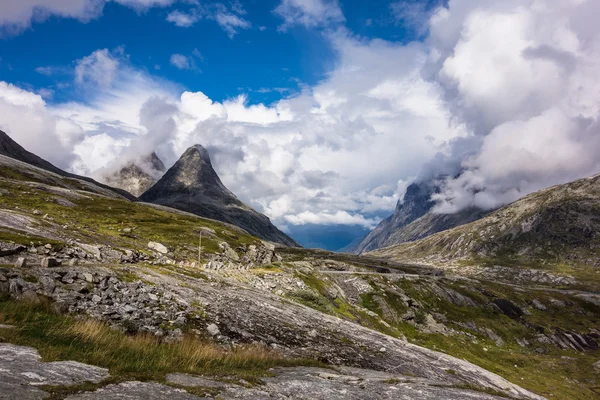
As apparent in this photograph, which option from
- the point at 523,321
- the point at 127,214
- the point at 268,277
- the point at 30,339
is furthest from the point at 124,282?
the point at 523,321

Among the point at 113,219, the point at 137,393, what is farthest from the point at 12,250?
the point at 113,219

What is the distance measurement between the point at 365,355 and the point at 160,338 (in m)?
17.7

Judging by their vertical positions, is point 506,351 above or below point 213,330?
below

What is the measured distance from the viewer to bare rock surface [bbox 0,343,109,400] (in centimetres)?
869

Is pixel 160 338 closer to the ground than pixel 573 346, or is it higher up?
higher up

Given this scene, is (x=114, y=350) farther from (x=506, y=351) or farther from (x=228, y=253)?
(x=506, y=351)

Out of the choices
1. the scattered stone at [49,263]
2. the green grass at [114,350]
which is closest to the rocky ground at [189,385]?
the green grass at [114,350]

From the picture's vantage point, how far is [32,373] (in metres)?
10.1

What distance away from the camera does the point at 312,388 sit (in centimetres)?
1480

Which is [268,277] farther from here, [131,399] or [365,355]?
[131,399]

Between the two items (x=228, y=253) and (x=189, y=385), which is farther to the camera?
(x=228, y=253)

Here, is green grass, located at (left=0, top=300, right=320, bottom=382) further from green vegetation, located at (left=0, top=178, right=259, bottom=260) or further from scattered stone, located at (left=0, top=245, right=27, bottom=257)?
green vegetation, located at (left=0, top=178, right=259, bottom=260)

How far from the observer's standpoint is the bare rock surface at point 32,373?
869 cm

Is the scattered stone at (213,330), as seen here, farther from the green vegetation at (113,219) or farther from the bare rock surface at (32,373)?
the green vegetation at (113,219)
